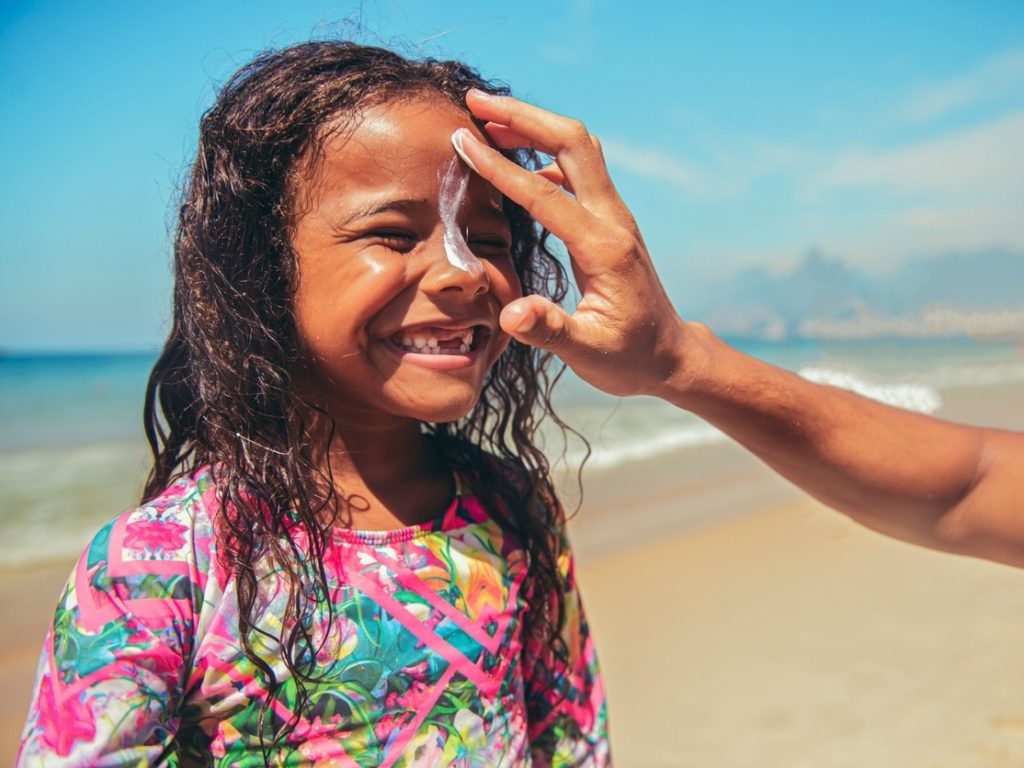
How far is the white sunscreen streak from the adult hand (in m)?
0.04

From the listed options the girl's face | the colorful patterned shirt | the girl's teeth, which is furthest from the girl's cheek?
the colorful patterned shirt

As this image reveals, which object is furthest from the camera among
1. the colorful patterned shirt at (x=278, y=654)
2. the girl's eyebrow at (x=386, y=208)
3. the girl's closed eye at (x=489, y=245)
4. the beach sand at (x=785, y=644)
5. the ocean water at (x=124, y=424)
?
the ocean water at (x=124, y=424)

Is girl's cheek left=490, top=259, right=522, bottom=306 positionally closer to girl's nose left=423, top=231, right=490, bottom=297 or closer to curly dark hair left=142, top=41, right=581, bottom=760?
girl's nose left=423, top=231, right=490, bottom=297

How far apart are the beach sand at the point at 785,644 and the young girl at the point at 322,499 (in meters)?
2.76

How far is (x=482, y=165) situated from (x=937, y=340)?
29475mm

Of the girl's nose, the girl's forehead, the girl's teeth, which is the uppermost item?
the girl's forehead

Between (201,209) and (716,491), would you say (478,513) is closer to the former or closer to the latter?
(201,209)

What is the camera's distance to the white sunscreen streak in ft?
5.31

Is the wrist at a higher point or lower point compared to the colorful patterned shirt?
higher

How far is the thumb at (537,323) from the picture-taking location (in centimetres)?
138

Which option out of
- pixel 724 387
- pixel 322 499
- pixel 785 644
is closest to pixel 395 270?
pixel 322 499

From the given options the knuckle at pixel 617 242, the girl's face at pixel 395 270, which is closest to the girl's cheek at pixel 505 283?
the girl's face at pixel 395 270

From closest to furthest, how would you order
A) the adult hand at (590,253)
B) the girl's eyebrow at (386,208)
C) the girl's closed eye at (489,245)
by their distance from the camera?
1. the adult hand at (590,253)
2. the girl's eyebrow at (386,208)
3. the girl's closed eye at (489,245)

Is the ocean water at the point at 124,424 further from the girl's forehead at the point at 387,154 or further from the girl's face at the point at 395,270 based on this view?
the girl's forehead at the point at 387,154
